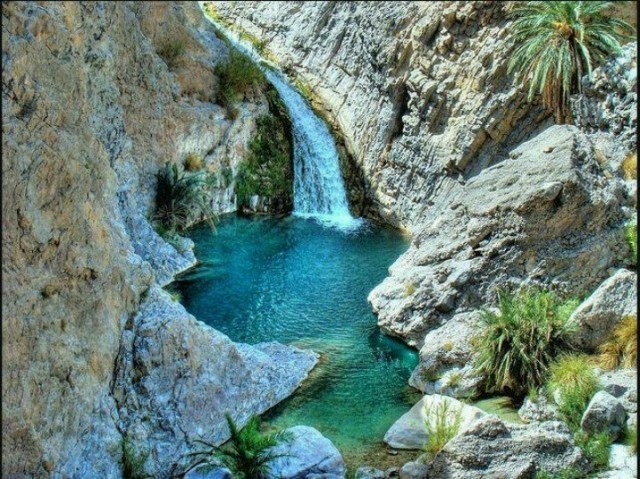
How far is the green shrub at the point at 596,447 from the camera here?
1152 cm

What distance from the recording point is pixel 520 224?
15.9 m

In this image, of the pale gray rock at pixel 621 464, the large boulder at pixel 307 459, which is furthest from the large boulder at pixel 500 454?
the large boulder at pixel 307 459

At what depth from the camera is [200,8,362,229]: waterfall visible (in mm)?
28828

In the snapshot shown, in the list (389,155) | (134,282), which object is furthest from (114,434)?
(389,155)

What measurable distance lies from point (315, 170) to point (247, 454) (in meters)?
19.2

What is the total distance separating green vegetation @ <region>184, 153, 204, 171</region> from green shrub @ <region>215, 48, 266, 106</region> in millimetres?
3502

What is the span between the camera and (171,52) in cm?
2816

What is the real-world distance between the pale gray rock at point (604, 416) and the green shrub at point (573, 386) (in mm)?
467

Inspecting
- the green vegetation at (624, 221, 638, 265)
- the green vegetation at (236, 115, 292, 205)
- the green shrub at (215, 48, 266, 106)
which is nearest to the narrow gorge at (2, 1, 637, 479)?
the green vegetation at (624, 221, 638, 265)

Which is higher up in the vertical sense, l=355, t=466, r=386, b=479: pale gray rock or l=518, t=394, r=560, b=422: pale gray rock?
l=518, t=394, r=560, b=422: pale gray rock

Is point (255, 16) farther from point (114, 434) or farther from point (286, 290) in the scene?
point (114, 434)

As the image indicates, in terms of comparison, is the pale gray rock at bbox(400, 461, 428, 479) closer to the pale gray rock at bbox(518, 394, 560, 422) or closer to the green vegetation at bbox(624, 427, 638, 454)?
the pale gray rock at bbox(518, 394, 560, 422)

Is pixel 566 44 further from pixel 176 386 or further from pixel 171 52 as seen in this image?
pixel 171 52

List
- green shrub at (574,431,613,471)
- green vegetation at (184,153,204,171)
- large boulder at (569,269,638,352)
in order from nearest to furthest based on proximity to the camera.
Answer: green shrub at (574,431,613,471)
large boulder at (569,269,638,352)
green vegetation at (184,153,204,171)
